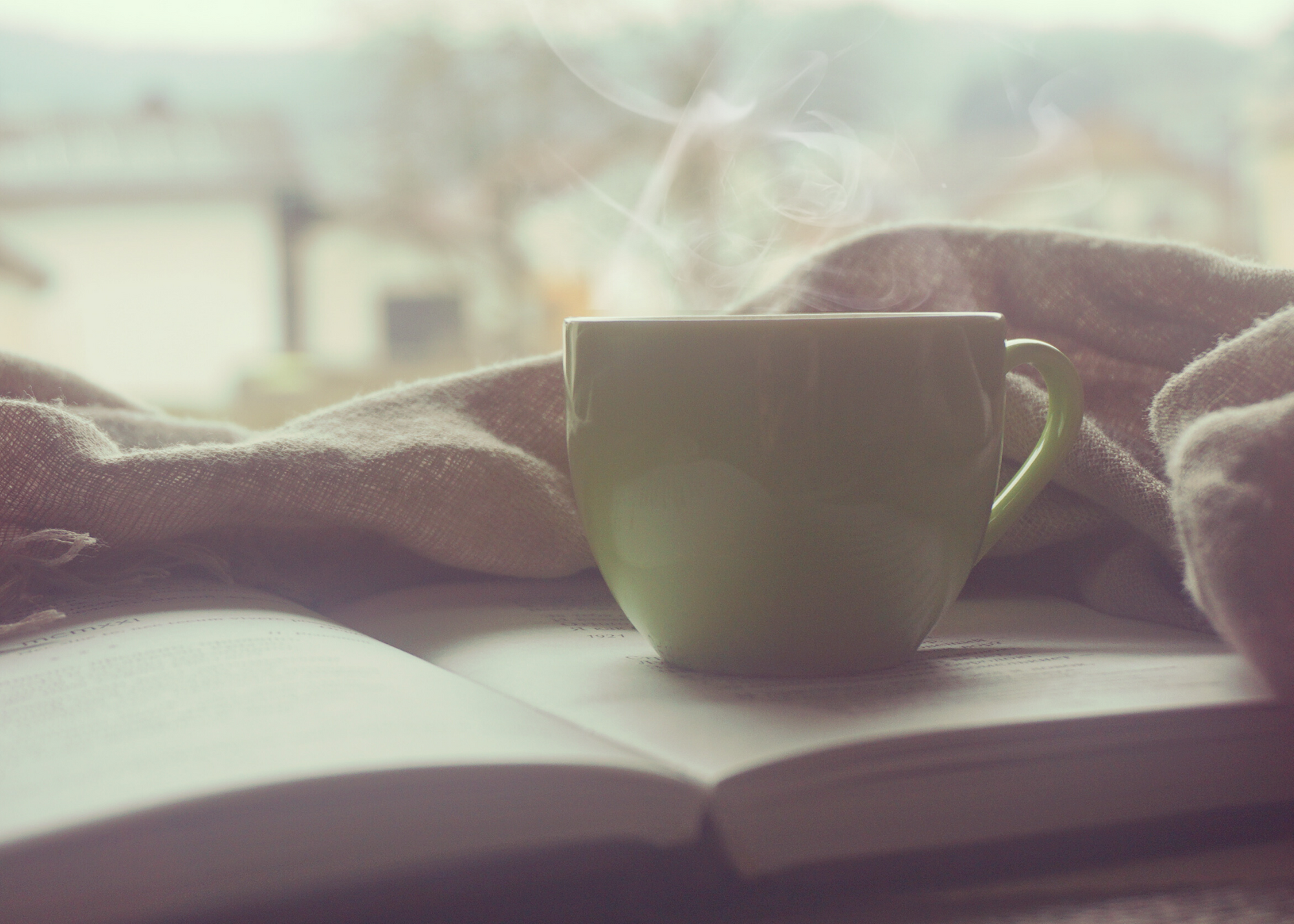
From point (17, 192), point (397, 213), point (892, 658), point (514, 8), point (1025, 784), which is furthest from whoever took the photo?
point (17, 192)

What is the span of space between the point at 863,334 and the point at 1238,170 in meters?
2.33

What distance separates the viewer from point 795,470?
406 mm

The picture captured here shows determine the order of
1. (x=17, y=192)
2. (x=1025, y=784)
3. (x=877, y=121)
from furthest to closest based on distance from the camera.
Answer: (x=17, y=192) < (x=877, y=121) < (x=1025, y=784)

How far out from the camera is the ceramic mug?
16.0 inches

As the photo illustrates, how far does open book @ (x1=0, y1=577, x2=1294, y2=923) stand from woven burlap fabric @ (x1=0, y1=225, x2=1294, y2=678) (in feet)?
0.42

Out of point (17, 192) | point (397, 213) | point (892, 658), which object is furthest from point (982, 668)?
point (17, 192)

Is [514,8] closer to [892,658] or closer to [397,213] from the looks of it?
[397,213]

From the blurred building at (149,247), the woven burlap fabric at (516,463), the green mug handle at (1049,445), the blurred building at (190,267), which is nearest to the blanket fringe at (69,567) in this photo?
the woven burlap fabric at (516,463)

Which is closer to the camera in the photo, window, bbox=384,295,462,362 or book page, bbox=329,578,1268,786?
book page, bbox=329,578,1268,786

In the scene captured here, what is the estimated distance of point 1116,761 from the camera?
34cm

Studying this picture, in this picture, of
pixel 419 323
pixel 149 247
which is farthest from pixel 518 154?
pixel 149 247

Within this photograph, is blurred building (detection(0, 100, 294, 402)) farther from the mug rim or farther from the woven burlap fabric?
the mug rim

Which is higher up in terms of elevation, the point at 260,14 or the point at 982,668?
the point at 260,14

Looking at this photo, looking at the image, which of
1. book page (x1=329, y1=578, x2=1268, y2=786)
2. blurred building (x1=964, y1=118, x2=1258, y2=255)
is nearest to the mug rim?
book page (x1=329, y1=578, x2=1268, y2=786)
